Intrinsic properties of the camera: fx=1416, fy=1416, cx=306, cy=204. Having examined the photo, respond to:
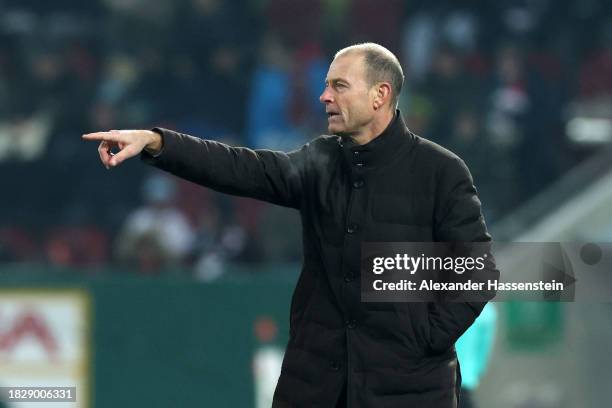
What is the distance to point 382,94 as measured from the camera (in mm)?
4602

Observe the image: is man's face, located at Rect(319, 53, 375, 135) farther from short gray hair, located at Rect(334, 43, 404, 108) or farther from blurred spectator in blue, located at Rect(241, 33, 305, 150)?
blurred spectator in blue, located at Rect(241, 33, 305, 150)

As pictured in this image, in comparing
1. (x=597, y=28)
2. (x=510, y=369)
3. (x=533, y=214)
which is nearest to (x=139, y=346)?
(x=510, y=369)

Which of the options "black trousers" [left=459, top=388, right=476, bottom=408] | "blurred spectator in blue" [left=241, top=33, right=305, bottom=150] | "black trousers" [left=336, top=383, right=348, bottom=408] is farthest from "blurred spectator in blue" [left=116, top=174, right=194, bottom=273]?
"black trousers" [left=336, top=383, right=348, bottom=408]

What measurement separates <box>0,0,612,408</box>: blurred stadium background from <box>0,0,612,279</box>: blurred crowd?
0.02 m

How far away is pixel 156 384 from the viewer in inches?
330

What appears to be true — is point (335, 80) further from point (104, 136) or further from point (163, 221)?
point (163, 221)

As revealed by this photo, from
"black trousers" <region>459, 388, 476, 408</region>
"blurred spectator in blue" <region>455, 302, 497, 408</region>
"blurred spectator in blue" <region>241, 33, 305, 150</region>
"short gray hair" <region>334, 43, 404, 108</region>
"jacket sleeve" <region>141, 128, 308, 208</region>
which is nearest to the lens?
"jacket sleeve" <region>141, 128, 308, 208</region>

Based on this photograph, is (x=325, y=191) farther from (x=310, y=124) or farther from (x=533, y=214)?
(x=310, y=124)

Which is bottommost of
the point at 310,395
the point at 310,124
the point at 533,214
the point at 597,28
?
the point at 310,395

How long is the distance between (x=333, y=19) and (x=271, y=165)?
8718 mm

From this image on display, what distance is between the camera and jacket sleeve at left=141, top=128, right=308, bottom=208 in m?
4.46

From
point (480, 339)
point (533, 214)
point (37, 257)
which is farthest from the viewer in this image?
point (37, 257)

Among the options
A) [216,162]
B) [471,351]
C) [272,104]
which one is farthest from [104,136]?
[272,104]

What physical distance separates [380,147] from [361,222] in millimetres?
254
